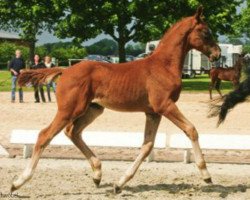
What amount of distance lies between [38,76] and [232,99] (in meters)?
2.62

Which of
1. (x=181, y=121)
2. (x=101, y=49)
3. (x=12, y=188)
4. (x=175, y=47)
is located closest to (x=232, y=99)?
(x=175, y=47)

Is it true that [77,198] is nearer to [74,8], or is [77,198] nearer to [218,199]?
[218,199]

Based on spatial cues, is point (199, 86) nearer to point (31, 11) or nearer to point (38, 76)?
point (31, 11)

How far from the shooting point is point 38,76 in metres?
8.01

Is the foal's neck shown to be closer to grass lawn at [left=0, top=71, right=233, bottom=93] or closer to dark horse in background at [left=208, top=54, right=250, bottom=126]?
dark horse in background at [left=208, top=54, right=250, bottom=126]

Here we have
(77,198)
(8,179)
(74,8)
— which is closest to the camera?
(77,198)

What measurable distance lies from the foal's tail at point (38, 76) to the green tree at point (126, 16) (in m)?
27.1

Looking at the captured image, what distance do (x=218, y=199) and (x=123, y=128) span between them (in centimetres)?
770

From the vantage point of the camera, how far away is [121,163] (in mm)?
10000

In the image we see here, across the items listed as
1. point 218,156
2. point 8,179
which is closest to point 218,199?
point 8,179

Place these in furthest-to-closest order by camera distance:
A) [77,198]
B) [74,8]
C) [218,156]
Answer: [74,8] → [218,156] → [77,198]

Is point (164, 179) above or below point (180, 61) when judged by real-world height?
below

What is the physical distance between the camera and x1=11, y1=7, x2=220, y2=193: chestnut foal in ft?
24.1

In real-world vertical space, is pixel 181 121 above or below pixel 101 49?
above
